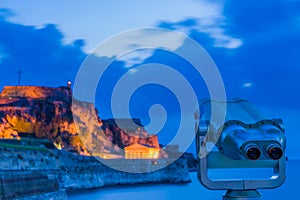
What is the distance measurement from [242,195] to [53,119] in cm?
8369

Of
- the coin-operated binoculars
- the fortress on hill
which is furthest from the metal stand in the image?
the fortress on hill

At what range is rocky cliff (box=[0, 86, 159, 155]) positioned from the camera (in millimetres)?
82000

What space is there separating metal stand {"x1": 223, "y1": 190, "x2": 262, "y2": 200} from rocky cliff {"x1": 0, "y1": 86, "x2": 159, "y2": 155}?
242ft

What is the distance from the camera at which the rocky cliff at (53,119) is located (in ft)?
269

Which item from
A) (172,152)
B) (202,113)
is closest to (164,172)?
(172,152)

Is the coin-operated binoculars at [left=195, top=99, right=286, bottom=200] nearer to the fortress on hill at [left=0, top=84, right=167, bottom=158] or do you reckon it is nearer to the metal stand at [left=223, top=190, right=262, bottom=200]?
the metal stand at [left=223, top=190, right=262, bottom=200]

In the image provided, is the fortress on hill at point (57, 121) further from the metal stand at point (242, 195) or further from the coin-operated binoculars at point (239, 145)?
the metal stand at point (242, 195)

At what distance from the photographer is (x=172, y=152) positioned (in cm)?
10350

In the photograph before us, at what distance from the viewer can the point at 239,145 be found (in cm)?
305

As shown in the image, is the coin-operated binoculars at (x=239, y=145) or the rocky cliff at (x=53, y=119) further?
the rocky cliff at (x=53, y=119)

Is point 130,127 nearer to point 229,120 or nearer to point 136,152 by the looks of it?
point 136,152

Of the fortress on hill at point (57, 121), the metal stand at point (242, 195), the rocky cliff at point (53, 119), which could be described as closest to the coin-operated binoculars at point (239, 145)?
the metal stand at point (242, 195)

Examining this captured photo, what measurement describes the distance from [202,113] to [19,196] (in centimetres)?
2051

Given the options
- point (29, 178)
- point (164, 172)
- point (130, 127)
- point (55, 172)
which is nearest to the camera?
point (29, 178)
